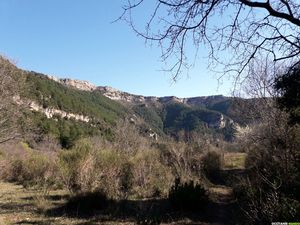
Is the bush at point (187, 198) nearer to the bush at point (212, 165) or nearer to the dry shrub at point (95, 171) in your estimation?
the dry shrub at point (95, 171)

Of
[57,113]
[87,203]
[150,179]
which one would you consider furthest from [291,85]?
[57,113]

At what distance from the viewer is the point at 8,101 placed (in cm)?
2339

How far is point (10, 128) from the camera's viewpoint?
78.9 ft

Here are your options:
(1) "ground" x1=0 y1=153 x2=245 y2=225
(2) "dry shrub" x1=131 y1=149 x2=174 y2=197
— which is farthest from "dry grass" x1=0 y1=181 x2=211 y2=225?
(2) "dry shrub" x1=131 y1=149 x2=174 y2=197

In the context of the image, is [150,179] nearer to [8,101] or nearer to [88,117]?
[8,101]

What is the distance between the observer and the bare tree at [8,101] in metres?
22.9

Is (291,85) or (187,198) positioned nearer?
(291,85)

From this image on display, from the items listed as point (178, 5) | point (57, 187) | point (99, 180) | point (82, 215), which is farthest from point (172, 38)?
point (57, 187)

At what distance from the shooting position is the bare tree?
22.9 m

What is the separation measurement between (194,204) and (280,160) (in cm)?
453

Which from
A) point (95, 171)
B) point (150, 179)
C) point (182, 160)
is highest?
point (182, 160)

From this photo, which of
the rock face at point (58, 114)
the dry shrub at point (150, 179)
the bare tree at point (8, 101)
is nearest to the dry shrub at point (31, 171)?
the bare tree at point (8, 101)

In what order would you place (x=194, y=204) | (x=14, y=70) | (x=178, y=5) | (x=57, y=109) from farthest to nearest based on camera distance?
(x=57, y=109) → (x=14, y=70) → (x=194, y=204) → (x=178, y=5)

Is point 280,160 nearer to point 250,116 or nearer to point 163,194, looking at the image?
point 163,194
